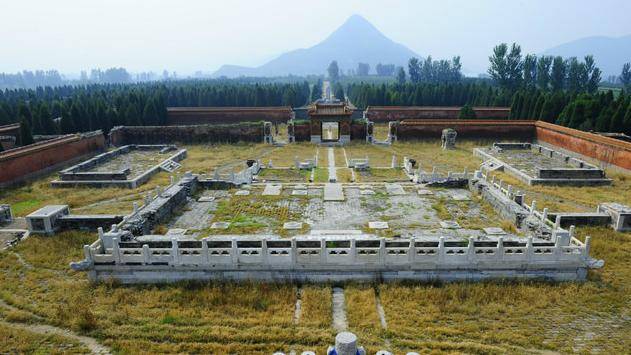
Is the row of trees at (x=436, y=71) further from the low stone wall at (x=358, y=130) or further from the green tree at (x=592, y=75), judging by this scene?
the low stone wall at (x=358, y=130)

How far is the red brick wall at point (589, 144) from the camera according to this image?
73.3 feet

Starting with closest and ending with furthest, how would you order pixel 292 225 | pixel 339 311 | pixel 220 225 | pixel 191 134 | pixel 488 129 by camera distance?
pixel 339 311 → pixel 292 225 → pixel 220 225 → pixel 488 129 → pixel 191 134

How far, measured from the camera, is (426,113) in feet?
139

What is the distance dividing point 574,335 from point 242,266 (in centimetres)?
752

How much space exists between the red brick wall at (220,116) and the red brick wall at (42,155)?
12899 millimetres

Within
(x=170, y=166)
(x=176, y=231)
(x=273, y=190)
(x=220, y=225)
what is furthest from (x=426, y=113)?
(x=176, y=231)

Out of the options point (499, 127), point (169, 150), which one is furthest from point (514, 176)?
point (169, 150)

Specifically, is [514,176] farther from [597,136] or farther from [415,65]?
[415,65]

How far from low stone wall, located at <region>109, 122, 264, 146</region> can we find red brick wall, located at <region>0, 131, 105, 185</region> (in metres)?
3.34

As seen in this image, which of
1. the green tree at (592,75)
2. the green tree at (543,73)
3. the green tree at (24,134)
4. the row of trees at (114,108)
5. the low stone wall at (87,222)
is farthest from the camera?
the green tree at (543,73)

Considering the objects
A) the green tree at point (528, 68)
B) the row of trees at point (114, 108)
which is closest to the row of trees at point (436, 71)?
the green tree at point (528, 68)

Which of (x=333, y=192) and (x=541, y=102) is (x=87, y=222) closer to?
(x=333, y=192)

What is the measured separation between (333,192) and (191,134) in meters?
19.3

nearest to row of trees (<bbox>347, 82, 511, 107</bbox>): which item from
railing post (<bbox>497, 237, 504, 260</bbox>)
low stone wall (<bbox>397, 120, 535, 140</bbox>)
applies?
low stone wall (<bbox>397, 120, 535, 140</bbox>)
